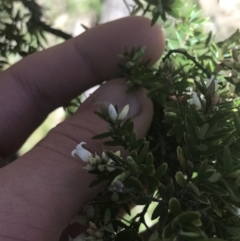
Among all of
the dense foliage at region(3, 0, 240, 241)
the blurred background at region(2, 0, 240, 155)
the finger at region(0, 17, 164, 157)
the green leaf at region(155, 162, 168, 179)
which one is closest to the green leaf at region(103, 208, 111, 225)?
the dense foliage at region(3, 0, 240, 241)

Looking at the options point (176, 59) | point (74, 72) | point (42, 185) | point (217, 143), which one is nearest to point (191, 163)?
point (217, 143)

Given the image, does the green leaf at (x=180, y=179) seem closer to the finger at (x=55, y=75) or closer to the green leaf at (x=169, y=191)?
the green leaf at (x=169, y=191)

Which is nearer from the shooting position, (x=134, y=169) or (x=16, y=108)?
(x=134, y=169)

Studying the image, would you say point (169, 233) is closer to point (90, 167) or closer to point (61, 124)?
point (90, 167)

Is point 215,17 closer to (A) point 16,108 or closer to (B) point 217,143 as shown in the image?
(A) point 16,108

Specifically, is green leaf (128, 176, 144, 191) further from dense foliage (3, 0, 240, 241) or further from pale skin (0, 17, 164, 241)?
pale skin (0, 17, 164, 241)

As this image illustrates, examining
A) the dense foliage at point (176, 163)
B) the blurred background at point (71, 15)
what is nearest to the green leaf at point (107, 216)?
the dense foliage at point (176, 163)

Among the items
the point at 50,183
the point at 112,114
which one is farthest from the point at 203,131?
the point at 50,183
